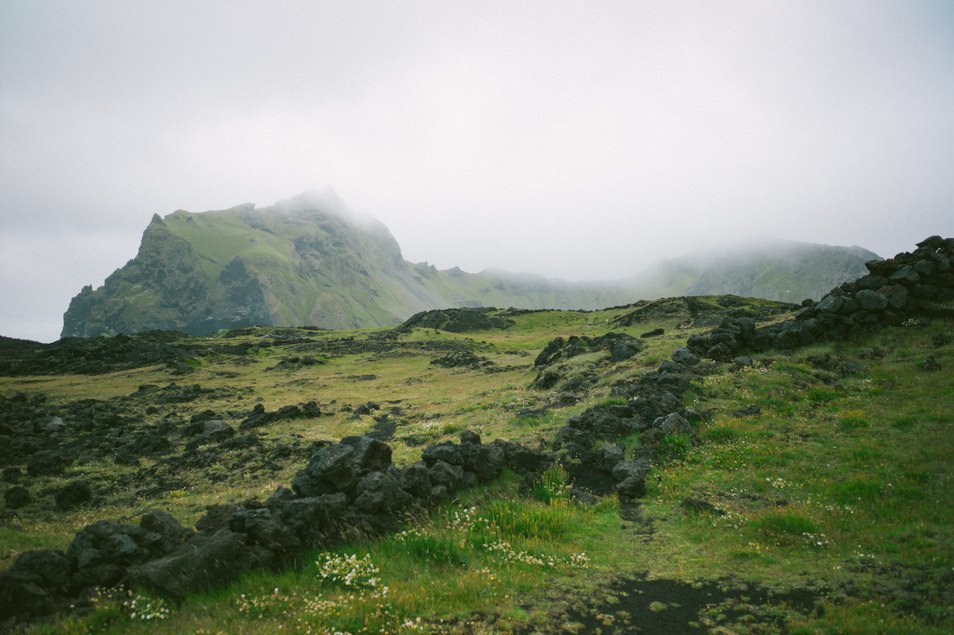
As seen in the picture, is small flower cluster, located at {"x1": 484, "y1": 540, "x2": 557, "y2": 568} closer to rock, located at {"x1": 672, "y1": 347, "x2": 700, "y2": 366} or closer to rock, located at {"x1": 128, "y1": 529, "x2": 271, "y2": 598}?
rock, located at {"x1": 128, "y1": 529, "x2": 271, "y2": 598}

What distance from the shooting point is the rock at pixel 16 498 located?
734 inches

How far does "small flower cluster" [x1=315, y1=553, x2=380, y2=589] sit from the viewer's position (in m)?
9.95

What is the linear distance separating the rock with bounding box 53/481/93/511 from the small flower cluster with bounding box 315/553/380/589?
15.5 meters

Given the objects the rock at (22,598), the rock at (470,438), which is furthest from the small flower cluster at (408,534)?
the rock at (22,598)

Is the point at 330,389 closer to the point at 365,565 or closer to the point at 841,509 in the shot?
the point at 365,565

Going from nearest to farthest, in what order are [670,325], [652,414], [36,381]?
1. [652,414]
2. [36,381]
3. [670,325]

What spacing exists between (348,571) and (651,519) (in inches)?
376

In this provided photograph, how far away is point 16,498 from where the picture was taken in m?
18.8

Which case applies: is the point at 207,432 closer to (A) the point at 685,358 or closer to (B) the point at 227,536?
(B) the point at 227,536

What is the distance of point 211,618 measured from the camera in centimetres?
877

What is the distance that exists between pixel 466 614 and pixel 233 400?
49.5m

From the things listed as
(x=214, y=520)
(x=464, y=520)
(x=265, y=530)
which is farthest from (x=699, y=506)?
(x=214, y=520)

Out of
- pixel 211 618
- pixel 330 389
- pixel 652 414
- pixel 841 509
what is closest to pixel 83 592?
pixel 211 618

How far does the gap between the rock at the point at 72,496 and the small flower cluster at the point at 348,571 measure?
50.9 ft
